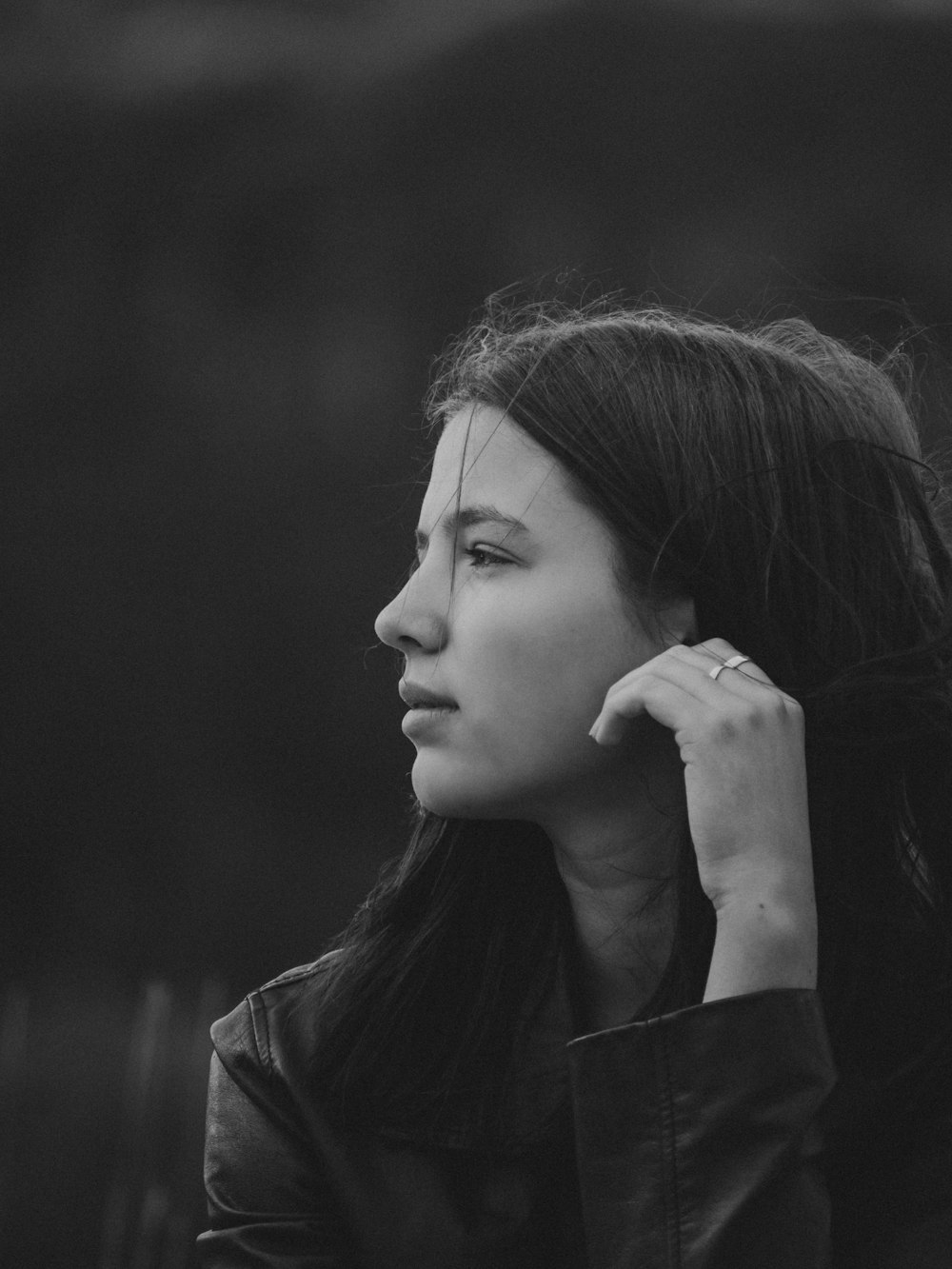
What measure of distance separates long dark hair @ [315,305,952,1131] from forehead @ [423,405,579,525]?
0.02 metres

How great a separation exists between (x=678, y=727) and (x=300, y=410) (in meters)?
1.90

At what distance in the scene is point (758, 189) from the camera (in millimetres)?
2711

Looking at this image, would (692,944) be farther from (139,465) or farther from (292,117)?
(292,117)

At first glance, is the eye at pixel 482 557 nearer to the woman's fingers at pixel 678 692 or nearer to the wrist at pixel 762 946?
the woman's fingers at pixel 678 692

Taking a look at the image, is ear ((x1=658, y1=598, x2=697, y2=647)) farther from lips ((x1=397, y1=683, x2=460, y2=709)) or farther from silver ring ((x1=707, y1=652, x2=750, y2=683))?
lips ((x1=397, y1=683, x2=460, y2=709))

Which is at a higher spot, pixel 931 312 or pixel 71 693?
pixel 931 312

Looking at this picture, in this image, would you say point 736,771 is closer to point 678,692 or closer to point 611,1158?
point 678,692

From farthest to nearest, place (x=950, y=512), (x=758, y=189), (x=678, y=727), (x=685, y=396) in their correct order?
(x=758, y=189) → (x=950, y=512) → (x=685, y=396) → (x=678, y=727)

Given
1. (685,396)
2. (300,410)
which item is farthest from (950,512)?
(300,410)

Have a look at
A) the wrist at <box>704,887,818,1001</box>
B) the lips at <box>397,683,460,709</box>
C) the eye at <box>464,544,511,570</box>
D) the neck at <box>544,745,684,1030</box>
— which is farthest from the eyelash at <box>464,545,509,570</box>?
the wrist at <box>704,887,818,1001</box>

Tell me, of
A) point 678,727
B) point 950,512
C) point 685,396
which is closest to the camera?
point 678,727

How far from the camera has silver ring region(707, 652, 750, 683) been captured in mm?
1117

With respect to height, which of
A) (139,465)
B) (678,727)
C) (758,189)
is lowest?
(678,727)

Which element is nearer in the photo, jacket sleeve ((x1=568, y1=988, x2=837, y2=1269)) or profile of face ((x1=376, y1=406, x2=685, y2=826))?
jacket sleeve ((x1=568, y1=988, x2=837, y2=1269))
